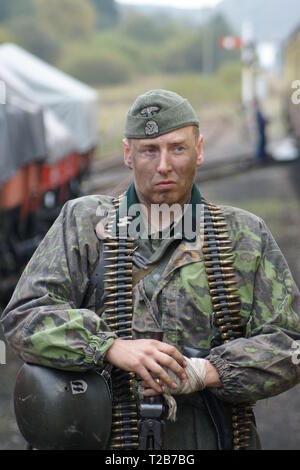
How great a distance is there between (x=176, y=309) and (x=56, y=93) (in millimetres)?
18817

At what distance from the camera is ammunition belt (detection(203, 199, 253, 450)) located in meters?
2.81

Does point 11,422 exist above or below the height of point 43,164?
below

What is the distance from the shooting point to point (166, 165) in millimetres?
2789

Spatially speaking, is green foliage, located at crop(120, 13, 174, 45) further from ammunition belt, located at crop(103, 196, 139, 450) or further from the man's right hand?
the man's right hand

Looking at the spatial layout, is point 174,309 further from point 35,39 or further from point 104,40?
point 104,40

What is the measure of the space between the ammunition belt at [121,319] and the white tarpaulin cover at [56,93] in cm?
1629

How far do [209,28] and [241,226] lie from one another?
355ft

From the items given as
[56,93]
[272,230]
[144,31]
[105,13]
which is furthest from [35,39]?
[272,230]

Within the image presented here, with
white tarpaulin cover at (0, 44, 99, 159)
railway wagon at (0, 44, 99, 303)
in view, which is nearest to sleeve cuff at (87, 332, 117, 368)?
railway wagon at (0, 44, 99, 303)

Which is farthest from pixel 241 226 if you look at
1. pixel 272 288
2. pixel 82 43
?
pixel 82 43

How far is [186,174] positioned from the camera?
2848mm

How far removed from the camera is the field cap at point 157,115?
2.80m

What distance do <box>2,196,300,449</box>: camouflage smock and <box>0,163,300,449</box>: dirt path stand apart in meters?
0.59

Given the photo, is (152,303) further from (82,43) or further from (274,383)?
(82,43)
